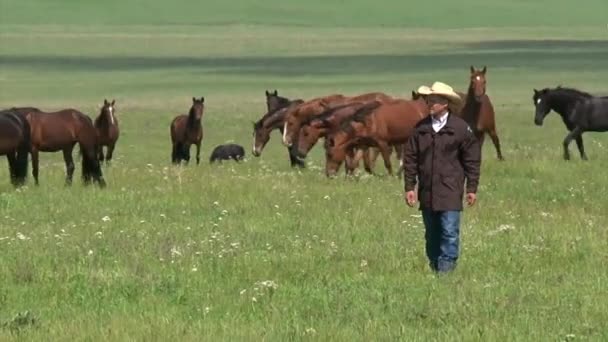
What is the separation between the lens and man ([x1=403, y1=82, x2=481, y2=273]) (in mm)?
11008

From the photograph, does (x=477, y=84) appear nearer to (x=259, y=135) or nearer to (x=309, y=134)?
(x=309, y=134)

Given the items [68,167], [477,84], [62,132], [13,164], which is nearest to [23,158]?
[13,164]

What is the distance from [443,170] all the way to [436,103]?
1.73 feet

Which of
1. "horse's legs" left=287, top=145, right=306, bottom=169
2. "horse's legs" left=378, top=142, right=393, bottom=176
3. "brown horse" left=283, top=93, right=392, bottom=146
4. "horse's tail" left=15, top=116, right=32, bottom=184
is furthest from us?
"brown horse" left=283, top=93, right=392, bottom=146

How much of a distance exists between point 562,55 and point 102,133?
173 ft

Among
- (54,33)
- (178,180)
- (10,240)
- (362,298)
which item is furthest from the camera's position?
(54,33)

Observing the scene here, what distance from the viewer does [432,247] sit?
1130 cm

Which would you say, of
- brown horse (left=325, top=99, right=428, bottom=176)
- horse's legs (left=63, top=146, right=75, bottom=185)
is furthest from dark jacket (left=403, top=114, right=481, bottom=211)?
brown horse (left=325, top=99, right=428, bottom=176)

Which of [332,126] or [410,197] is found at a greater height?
[410,197]

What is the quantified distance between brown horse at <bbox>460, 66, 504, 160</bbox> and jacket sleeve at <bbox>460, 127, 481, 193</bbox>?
43.1ft

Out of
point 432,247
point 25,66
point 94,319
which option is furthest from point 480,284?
point 25,66

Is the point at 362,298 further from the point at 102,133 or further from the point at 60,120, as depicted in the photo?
the point at 102,133

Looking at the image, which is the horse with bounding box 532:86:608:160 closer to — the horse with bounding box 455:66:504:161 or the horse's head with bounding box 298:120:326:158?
the horse with bounding box 455:66:504:161

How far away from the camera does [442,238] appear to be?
11.2m
